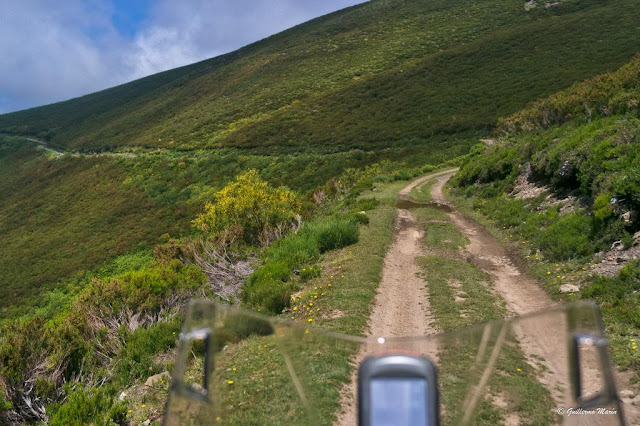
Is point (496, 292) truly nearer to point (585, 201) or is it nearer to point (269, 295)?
point (269, 295)

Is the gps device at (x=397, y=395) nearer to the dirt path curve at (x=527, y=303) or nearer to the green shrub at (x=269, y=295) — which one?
the dirt path curve at (x=527, y=303)

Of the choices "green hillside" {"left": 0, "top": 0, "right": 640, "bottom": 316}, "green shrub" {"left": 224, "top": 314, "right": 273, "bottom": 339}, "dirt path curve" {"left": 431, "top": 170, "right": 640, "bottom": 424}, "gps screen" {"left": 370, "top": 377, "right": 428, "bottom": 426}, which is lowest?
"dirt path curve" {"left": 431, "top": 170, "right": 640, "bottom": 424}

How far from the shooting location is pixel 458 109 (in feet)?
160

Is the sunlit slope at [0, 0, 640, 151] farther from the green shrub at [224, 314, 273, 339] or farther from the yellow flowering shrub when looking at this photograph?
the green shrub at [224, 314, 273, 339]

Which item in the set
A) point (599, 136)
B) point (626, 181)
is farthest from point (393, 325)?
point (599, 136)

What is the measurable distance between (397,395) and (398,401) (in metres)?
0.02

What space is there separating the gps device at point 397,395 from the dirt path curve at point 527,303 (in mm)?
525

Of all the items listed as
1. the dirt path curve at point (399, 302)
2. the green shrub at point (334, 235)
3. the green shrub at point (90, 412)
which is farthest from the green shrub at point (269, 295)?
the green shrub at point (90, 412)

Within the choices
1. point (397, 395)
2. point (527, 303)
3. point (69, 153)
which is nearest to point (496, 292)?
point (527, 303)

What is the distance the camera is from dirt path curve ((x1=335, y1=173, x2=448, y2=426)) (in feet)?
21.7

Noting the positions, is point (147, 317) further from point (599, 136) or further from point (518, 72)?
point (518, 72)

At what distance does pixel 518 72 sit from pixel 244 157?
3672 centimetres

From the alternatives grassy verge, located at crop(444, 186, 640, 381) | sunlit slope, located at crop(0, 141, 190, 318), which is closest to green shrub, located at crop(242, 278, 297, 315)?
grassy verge, located at crop(444, 186, 640, 381)

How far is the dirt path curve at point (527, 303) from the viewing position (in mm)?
1834
